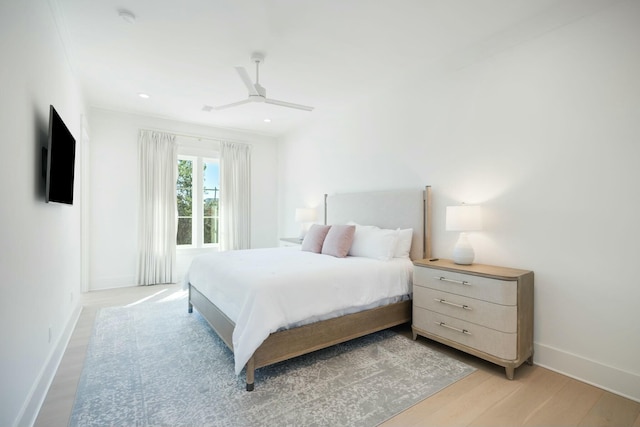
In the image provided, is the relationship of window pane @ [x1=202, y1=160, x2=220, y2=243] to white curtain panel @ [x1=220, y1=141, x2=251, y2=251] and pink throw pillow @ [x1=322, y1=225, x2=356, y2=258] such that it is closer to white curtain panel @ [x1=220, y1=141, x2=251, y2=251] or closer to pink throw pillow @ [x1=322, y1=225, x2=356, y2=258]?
white curtain panel @ [x1=220, y1=141, x2=251, y2=251]

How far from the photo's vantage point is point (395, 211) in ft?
11.9

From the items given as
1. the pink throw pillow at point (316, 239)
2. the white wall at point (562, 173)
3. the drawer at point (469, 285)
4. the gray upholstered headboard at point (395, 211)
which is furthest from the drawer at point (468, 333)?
the pink throw pillow at point (316, 239)

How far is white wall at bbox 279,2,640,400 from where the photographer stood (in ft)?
6.87

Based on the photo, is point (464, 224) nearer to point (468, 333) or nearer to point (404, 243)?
point (404, 243)

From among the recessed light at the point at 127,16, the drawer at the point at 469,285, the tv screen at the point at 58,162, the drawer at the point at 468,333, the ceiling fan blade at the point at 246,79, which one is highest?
the recessed light at the point at 127,16

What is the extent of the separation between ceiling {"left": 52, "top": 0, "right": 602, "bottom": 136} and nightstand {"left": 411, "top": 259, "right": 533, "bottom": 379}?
203 cm

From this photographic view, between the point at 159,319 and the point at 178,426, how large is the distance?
1951 mm

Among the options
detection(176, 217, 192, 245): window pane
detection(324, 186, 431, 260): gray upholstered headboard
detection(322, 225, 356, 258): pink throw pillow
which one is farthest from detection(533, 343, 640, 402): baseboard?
detection(176, 217, 192, 245): window pane

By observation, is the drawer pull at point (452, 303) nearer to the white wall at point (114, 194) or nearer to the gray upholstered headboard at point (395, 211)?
the gray upholstered headboard at point (395, 211)

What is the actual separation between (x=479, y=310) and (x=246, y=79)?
9.14ft

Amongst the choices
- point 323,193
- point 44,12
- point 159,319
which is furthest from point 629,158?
point 159,319

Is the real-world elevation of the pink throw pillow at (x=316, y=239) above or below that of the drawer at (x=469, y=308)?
above

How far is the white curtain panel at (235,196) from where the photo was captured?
5.68m

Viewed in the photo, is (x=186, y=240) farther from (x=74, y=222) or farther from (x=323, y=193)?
(x=323, y=193)
